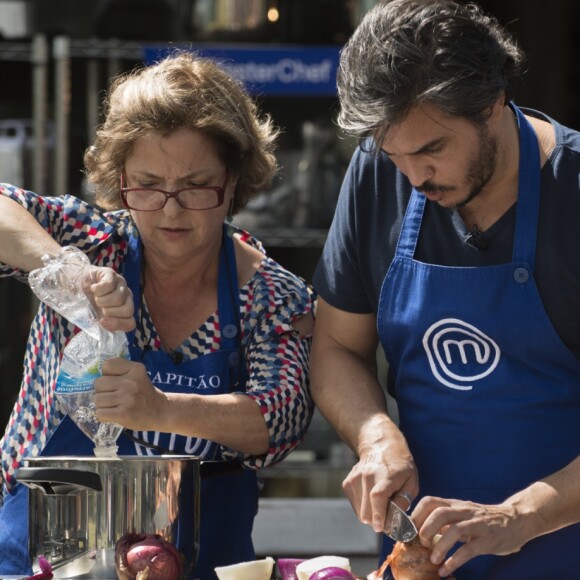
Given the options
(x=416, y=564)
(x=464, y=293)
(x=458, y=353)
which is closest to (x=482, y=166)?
(x=464, y=293)

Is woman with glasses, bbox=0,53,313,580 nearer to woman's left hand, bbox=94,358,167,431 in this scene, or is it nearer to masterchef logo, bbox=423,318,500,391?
woman's left hand, bbox=94,358,167,431

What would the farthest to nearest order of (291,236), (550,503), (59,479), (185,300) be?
(291,236) → (185,300) → (550,503) → (59,479)

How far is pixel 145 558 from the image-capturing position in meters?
1.75

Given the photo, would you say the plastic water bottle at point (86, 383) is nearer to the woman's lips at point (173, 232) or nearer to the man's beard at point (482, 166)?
the woman's lips at point (173, 232)

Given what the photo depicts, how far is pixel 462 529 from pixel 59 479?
1.98 ft

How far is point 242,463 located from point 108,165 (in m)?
0.64

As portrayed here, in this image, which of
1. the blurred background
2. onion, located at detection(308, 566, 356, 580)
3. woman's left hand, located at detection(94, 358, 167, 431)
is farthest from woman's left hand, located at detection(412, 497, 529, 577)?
the blurred background

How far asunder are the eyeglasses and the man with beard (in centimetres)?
28

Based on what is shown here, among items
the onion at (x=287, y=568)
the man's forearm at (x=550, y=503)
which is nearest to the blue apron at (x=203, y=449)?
the onion at (x=287, y=568)

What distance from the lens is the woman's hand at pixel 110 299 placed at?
6.52 ft

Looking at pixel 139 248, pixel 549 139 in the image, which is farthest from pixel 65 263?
pixel 549 139

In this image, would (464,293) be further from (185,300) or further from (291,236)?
(291,236)

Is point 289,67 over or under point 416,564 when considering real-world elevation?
over

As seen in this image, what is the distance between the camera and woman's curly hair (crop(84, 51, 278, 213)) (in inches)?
86.4
